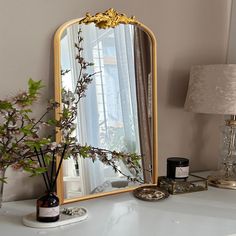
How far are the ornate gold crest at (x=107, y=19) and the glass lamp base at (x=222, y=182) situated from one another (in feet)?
2.62

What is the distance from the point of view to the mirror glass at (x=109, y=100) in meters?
1.41

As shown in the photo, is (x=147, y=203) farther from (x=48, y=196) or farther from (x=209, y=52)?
(x=209, y=52)

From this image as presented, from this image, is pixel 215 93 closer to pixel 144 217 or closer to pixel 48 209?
pixel 144 217

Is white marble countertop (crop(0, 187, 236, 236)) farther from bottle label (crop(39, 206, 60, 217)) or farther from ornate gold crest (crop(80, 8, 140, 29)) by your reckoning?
ornate gold crest (crop(80, 8, 140, 29))

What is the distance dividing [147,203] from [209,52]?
2.77 ft

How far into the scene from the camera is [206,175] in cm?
181

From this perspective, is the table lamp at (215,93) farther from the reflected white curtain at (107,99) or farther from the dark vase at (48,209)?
Result: the dark vase at (48,209)

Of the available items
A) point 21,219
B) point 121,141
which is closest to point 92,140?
point 121,141

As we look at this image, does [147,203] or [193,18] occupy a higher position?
[193,18]

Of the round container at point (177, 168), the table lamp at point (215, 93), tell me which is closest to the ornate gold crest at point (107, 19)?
the table lamp at point (215, 93)

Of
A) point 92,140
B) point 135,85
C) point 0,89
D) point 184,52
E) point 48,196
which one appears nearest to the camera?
point 48,196

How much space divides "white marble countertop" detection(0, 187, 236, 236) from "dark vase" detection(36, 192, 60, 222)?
0.04m

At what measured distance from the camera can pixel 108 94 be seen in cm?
148

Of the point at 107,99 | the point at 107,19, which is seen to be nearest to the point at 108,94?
the point at 107,99
